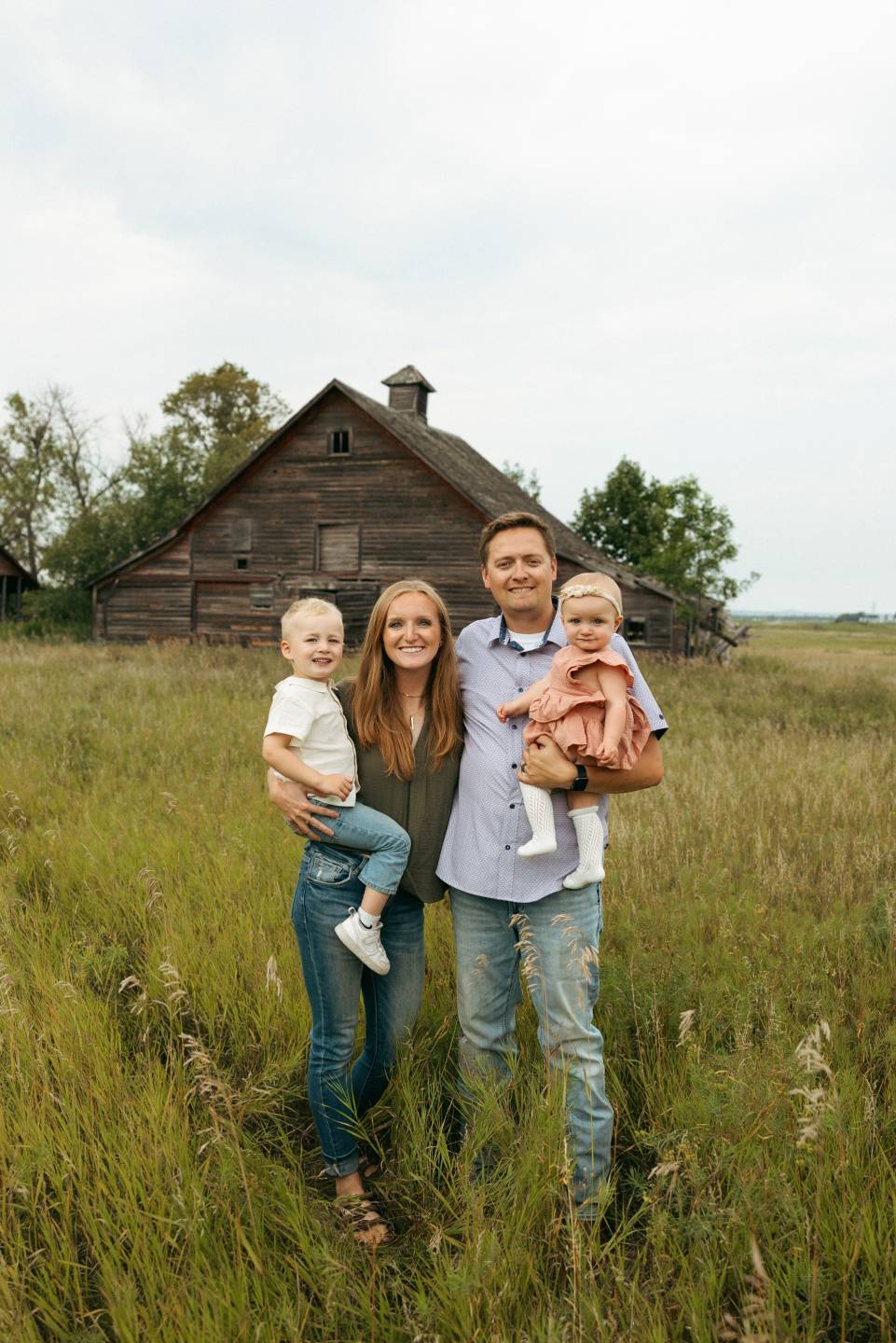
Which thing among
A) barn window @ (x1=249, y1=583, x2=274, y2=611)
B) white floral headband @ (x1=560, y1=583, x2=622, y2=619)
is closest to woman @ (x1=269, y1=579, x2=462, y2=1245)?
white floral headband @ (x1=560, y1=583, x2=622, y2=619)

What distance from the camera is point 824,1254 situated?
215 centimetres

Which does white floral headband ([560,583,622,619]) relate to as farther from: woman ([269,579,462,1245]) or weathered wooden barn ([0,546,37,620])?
weathered wooden barn ([0,546,37,620])

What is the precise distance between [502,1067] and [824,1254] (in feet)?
3.35

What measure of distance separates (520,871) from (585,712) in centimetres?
55

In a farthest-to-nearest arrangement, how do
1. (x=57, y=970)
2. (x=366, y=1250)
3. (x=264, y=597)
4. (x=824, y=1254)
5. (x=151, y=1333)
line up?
1. (x=264, y=597)
2. (x=57, y=970)
3. (x=366, y=1250)
4. (x=824, y=1254)
5. (x=151, y=1333)

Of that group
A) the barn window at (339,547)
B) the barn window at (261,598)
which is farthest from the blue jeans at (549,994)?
the barn window at (261,598)

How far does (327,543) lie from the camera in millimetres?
25312

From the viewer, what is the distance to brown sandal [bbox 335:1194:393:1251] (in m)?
2.38

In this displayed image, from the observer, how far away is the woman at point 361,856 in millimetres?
2713

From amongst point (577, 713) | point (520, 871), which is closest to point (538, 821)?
point (520, 871)

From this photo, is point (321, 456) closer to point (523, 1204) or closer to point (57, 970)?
point (57, 970)

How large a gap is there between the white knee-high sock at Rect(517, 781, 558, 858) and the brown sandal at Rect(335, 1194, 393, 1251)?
1128 mm

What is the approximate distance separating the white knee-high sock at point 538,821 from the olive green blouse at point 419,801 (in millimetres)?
314

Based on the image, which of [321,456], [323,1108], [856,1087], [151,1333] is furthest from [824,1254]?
[321,456]
